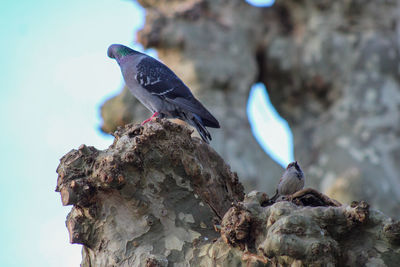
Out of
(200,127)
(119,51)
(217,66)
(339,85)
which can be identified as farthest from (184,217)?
(339,85)

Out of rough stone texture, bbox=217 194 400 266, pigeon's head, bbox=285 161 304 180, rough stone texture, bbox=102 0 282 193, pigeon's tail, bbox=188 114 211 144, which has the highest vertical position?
rough stone texture, bbox=102 0 282 193

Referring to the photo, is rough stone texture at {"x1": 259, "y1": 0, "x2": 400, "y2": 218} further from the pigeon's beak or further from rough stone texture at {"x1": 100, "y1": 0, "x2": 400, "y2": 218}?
the pigeon's beak

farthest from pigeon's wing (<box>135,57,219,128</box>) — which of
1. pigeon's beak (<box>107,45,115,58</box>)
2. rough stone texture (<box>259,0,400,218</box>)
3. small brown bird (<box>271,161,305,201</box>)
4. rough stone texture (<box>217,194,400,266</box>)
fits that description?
rough stone texture (<box>259,0,400,218</box>)

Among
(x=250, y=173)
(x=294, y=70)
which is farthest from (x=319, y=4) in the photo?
(x=250, y=173)

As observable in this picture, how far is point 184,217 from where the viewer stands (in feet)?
10.9

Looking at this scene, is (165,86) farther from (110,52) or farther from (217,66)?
(217,66)

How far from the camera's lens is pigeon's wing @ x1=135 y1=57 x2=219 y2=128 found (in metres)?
5.14

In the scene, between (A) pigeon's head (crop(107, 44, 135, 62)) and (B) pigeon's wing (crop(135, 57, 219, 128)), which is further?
(A) pigeon's head (crop(107, 44, 135, 62))

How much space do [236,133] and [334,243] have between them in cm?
492

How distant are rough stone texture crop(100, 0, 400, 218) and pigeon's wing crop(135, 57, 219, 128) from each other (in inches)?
75.6

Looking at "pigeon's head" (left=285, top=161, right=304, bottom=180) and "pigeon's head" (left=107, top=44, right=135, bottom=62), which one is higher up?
"pigeon's head" (left=107, top=44, right=135, bottom=62)

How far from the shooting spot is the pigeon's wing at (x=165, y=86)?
5145 millimetres

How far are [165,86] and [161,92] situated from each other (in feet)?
0.30

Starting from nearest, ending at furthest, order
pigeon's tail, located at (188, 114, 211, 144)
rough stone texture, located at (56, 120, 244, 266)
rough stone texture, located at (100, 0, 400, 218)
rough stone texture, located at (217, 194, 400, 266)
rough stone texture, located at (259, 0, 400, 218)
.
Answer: rough stone texture, located at (217, 194, 400, 266), rough stone texture, located at (56, 120, 244, 266), pigeon's tail, located at (188, 114, 211, 144), rough stone texture, located at (100, 0, 400, 218), rough stone texture, located at (259, 0, 400, 218)
